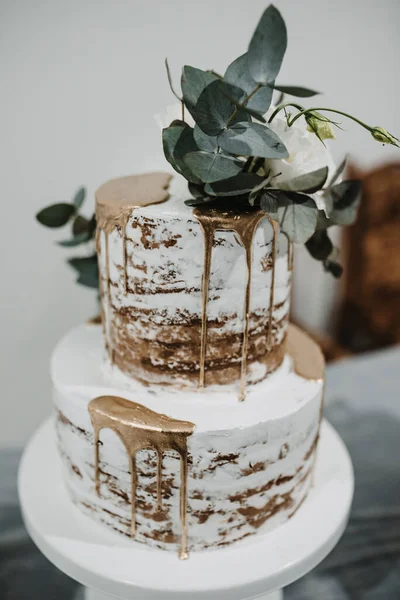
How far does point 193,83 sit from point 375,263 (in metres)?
1.76

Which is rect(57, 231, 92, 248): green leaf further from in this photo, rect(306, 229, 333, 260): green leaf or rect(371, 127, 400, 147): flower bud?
rect(371, 127, 400, 147): flower bud

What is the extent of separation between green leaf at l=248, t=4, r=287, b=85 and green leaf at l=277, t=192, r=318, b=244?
0.18 meters

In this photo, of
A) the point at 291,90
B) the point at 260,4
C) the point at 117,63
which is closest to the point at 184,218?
the point at 291,90

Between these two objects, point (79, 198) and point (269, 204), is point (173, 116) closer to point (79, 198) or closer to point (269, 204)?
point (269, 204)

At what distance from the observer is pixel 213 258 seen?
2.78ft

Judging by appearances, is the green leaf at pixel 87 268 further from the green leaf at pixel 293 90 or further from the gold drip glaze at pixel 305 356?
the green leaf at pixel 293 90

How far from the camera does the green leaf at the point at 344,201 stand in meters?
0.99

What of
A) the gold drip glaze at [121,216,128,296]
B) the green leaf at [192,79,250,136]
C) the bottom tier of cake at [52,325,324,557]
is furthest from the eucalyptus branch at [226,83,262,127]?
the bottom tier of cake at [52,325,324,557]

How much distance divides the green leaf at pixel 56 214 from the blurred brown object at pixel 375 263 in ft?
4.49

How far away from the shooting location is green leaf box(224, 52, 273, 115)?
0.74 metres

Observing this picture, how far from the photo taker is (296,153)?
0.83m

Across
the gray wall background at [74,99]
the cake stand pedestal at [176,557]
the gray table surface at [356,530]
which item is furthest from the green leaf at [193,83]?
the gray table surface at [356,530]

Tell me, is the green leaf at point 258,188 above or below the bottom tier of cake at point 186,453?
above

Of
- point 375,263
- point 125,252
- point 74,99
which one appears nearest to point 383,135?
point 125,252
